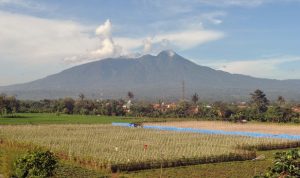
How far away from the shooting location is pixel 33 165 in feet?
60.1

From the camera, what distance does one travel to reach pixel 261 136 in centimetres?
4506

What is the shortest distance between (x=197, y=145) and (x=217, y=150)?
4370mm

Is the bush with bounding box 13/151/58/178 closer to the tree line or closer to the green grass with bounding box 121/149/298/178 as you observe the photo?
the green grass with bounding box 121/149/298/178

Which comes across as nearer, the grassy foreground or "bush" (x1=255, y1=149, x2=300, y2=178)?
"bush" (x1=255, y1=149, x2=300, y2=178)

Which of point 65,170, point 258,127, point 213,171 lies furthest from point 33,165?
point 258,127

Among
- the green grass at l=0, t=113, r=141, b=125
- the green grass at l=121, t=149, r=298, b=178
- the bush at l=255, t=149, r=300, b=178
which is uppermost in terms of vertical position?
the bush at l=255, t=149, r=300, b=178

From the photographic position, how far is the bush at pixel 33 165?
717 inches

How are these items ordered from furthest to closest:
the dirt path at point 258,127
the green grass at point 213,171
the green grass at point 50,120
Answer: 1. the green grass at point 50,120
2. the dirt path at point 258,127
3. the green grass at point 213,171

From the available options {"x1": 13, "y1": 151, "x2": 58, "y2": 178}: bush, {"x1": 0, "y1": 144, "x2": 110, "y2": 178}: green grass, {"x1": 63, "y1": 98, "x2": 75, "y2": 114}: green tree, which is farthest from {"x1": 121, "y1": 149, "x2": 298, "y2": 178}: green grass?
{"x1": 63, "y1": 98, "x2": 75, "y2": 114}: green tree

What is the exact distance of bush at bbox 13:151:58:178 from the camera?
59.8 ft

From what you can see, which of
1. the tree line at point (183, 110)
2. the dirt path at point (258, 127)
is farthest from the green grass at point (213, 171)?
the tree line at point (183, 110)

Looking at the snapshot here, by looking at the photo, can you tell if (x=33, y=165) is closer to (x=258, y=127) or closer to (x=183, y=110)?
(x=258, y=127)

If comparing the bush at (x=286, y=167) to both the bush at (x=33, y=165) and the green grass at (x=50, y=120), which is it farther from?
the green grass at (x=50, y=120)

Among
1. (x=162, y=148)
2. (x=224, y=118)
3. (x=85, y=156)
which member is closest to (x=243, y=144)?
(x=162, y=148)
